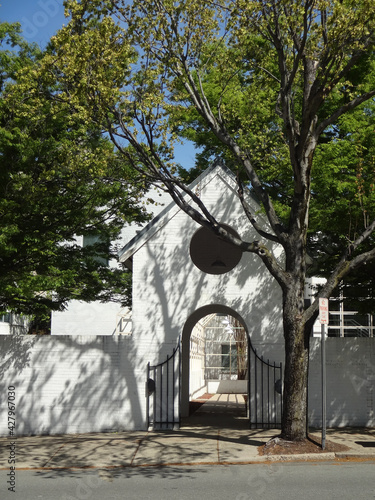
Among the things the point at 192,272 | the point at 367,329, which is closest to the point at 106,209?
the point at 192,272

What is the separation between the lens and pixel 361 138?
Result: 57.5ft

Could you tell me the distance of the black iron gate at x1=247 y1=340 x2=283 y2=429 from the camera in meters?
16.3

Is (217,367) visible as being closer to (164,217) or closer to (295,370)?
(164,217)

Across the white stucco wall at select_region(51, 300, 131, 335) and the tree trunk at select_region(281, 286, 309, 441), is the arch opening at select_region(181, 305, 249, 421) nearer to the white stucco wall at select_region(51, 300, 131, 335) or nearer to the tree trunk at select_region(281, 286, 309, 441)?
the white stucco wall at select_region(51, 300, 131, 335)

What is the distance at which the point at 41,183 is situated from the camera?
18.0 meters

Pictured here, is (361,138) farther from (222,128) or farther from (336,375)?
(336,375)

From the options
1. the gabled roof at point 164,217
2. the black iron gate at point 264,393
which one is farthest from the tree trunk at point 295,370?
the gabled roof at point 164,217

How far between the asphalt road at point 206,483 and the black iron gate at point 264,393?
13.5 ft

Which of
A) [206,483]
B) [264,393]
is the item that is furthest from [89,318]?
[206,483]

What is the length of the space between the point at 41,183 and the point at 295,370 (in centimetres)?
878

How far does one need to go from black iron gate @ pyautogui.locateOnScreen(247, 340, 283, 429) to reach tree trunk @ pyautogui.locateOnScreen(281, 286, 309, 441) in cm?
273

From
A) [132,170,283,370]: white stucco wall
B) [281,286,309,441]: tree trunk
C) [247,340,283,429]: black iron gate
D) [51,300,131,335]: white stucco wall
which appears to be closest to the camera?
[281,286,309,441]: tree trunk

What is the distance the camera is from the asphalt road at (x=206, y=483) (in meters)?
9.56

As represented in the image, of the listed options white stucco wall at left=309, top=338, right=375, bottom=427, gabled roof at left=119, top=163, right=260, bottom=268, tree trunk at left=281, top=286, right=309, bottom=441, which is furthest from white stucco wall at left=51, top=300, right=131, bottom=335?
tree trunk at left=281, top=286, right=309, bottom=441
